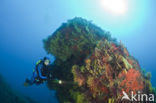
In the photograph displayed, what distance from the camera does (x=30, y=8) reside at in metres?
156

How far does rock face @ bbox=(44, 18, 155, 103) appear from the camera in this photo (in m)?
4.25

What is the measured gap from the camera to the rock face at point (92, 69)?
4254mm

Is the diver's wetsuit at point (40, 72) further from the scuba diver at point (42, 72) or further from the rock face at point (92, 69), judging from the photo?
the rock face at point (92, 69)

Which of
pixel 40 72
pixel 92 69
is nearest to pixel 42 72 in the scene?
pixel 40 72

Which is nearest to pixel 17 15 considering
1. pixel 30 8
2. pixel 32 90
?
pixel 30 8

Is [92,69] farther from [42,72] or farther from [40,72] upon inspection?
Result: [40,72]

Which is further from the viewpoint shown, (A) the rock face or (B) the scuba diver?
(B) the scuba diver

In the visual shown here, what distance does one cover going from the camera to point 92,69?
15.0 feet

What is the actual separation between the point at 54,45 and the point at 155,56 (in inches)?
4842

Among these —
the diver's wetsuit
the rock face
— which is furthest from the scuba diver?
the rock face

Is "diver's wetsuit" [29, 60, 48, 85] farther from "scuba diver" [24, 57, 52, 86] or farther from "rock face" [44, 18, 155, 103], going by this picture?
"rock face" [44, 18, 155, 103]

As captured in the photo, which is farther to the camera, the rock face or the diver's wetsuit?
the diver's wetsuit

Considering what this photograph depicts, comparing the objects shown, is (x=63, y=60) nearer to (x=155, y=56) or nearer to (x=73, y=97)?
(x=73, y=97)

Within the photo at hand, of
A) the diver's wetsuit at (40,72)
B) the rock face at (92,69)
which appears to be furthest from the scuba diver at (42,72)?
the rock face at (92,69)
